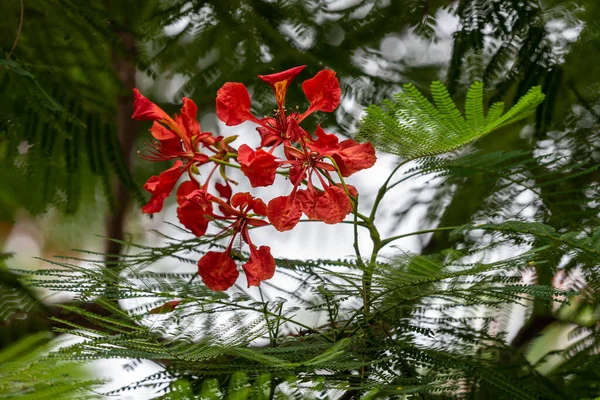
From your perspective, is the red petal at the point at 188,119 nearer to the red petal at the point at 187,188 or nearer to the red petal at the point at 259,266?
the red petal at the point at 187,188

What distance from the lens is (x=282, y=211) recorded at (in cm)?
73

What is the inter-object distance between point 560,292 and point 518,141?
85 cm

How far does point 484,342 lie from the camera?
1.00m

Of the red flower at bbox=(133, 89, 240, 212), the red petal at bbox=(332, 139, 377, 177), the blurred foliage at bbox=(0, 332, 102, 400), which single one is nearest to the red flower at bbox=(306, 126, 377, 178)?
the red petal at bbox=(332, 139, 377, 177)

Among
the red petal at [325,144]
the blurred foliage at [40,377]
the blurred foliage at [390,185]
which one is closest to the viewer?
the blurred foliage at [40,377]

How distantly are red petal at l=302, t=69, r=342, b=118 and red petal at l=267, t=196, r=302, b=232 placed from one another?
11 cm

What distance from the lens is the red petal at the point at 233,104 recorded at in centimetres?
79

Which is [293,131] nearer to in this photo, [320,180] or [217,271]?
[320,180]

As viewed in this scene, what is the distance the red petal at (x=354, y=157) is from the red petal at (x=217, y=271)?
0.16m

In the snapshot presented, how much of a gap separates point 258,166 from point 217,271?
141 mm

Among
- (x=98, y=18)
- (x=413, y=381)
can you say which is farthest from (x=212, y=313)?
(x=98, y=18)

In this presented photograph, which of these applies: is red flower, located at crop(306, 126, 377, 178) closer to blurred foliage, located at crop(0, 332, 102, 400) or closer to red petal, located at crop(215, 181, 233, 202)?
red petal, located at crop(215, 181, 233, 202)

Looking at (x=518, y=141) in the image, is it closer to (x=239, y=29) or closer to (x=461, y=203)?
(x=461, y=203)

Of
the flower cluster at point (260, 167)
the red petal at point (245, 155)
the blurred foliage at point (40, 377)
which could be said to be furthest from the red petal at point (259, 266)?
the blurred foliage at point (40, 377)
